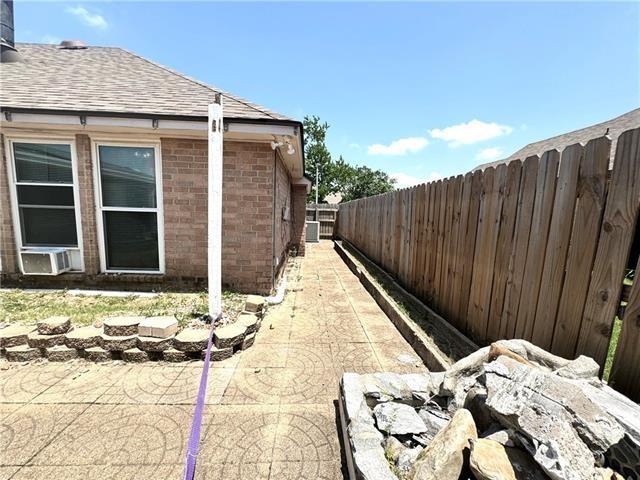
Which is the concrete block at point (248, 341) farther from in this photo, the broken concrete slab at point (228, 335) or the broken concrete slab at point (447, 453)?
the broken concrete slab at point (447, 453)

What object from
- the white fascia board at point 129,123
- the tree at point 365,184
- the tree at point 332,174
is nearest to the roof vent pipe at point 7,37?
the white fascia board at point 129,123

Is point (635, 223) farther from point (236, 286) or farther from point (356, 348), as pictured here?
point (236, 286)

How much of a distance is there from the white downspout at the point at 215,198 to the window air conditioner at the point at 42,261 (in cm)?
314

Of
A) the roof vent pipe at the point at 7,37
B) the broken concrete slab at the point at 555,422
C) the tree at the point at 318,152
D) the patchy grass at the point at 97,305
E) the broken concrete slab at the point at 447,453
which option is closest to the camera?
the broken concrete slab at the point at 555,422

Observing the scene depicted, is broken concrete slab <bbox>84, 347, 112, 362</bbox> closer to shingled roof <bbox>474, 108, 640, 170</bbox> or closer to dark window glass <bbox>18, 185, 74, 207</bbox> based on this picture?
dark window glass <bbox>18, 185, 74, 207</bbox>

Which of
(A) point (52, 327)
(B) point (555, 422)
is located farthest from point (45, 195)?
(B) point (555, 422)

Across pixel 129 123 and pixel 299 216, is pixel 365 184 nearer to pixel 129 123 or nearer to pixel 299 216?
pixel 299 216

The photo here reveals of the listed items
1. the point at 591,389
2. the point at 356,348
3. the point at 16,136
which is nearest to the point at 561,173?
the point at 591,389

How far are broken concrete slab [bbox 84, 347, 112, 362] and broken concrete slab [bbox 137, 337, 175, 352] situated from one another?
349 millimetres

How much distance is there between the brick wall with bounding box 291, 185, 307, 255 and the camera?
10172mm

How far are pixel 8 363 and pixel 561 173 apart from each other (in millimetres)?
5428

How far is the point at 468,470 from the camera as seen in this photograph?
1397 mm

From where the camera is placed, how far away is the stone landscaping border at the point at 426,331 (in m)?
2.85

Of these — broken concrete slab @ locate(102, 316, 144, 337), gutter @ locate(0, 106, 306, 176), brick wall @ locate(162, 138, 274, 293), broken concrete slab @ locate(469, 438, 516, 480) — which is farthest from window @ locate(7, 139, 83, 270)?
broken concrete slab @ locate(469, 438, 516, 480)
